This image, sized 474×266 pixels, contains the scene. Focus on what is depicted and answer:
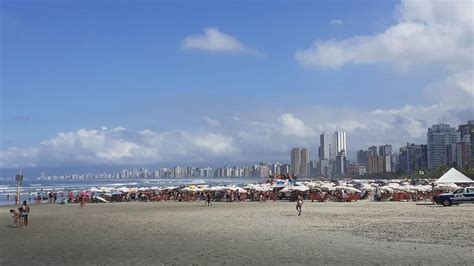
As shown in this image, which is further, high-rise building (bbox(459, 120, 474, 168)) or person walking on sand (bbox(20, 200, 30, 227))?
high-rise building (bbox(459, 120, 474, 168))

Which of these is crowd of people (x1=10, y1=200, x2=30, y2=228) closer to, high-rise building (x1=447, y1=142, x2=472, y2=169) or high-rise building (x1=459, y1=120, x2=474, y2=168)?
high-rise building (x1=459, y1=120, x2=474, y2=168)

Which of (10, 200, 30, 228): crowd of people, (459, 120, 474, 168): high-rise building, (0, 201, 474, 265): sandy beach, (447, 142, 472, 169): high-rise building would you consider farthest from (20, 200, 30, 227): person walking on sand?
(447, 142, 472, 169): high-rise building

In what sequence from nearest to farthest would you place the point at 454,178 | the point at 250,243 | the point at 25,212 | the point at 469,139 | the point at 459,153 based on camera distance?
1. the point at 250,243
2. the point at 25,212
3. the point at 454,178
4. the point at 459,153
5. the point at 469,139

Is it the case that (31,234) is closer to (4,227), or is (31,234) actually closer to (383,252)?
(4,227)

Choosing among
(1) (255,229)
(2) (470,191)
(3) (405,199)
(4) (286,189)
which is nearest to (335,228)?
(1) (255,229)

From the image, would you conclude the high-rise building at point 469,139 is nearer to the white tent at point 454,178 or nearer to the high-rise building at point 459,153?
the high-rise building at point 459,153

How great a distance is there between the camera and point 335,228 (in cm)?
2191

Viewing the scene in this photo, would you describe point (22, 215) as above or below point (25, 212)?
below

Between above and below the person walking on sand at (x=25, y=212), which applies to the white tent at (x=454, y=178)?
above

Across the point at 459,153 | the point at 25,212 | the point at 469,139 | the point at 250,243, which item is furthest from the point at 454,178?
the point at 469,139

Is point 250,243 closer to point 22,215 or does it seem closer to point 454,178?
point 22,215

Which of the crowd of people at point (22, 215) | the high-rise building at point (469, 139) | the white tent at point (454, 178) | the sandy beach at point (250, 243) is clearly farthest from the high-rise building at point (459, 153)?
the crowd of people at point (22, 215)

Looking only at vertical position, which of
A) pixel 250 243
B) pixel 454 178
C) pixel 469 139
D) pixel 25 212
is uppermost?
pixel 469 139

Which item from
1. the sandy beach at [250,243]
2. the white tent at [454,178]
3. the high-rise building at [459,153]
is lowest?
the sandy beach at [250,243]
